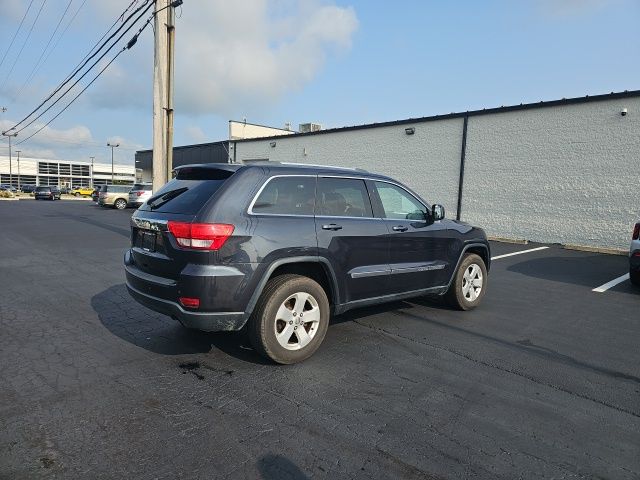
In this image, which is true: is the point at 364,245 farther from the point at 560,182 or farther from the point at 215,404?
the point at 560,182

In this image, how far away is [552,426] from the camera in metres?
3.05

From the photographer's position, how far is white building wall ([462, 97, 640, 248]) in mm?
12818

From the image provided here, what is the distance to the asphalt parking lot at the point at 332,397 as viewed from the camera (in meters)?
2.58

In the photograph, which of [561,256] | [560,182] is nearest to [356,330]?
[561,256]

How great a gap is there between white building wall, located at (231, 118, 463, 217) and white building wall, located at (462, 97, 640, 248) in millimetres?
770

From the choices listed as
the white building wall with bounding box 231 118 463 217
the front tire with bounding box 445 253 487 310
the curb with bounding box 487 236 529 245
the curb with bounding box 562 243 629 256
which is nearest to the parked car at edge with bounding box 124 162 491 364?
the front tire with bounding box 445 253 487 310

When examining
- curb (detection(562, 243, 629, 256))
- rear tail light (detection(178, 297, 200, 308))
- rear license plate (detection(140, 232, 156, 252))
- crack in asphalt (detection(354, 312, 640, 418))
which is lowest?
crack in asphalt (detection(354, 312, 640, 418))

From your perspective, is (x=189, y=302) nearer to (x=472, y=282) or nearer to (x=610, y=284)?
(x=472, y=282)

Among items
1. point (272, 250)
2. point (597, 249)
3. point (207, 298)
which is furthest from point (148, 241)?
point (597, 249)

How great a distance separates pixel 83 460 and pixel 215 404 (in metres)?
0.92

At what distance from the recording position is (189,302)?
138 inches

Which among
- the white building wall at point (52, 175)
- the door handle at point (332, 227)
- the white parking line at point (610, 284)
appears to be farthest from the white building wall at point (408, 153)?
the white building wall at point (52, 175)

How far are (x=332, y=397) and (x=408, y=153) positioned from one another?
1602cm

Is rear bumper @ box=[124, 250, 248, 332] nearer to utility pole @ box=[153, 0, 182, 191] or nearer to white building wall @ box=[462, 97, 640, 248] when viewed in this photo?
utility pole @ box=[153, 0, 182, 191]
